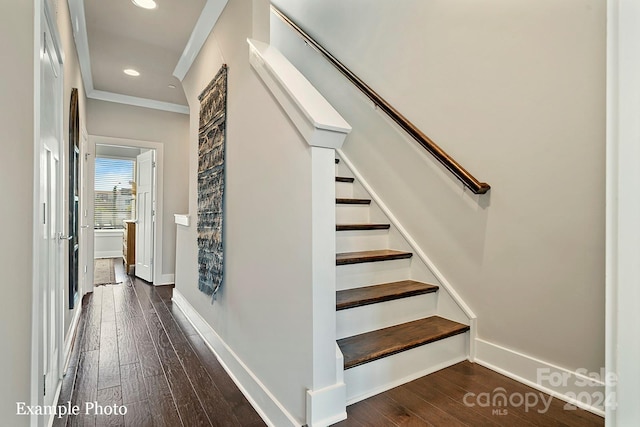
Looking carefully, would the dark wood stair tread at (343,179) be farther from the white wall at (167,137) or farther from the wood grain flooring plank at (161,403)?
the white wall at (167,137)

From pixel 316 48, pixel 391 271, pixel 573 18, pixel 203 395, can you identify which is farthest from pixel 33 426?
pixel 316 48

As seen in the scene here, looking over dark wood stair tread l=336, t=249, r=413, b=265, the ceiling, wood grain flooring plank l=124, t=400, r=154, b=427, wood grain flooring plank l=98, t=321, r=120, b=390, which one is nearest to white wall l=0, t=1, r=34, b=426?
wood grain flooring plank l=124, t=400, r=154, b=427

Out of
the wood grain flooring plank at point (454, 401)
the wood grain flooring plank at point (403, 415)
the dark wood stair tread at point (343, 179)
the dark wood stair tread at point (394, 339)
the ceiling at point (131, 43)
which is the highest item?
the ceiling at point (131, 43)

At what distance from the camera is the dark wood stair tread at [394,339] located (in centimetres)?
151

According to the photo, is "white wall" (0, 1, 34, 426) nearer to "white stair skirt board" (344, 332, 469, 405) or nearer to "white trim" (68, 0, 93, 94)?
"white stair skirt board" (344, 332, 469, 405)

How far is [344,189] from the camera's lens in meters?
2.76

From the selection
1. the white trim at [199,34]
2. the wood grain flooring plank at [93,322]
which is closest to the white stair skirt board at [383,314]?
the wood grain flooring plank at [93,322]

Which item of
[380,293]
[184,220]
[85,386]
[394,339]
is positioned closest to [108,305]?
[184,220]

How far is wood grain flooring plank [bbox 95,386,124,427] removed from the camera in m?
1.52

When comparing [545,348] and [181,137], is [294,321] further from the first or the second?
[181,137]

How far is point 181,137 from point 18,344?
4.26 meters

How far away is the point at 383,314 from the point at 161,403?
1.27 metres

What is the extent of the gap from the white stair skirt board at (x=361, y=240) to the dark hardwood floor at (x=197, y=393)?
904mm

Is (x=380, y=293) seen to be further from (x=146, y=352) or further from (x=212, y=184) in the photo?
(x=146, y=352)
